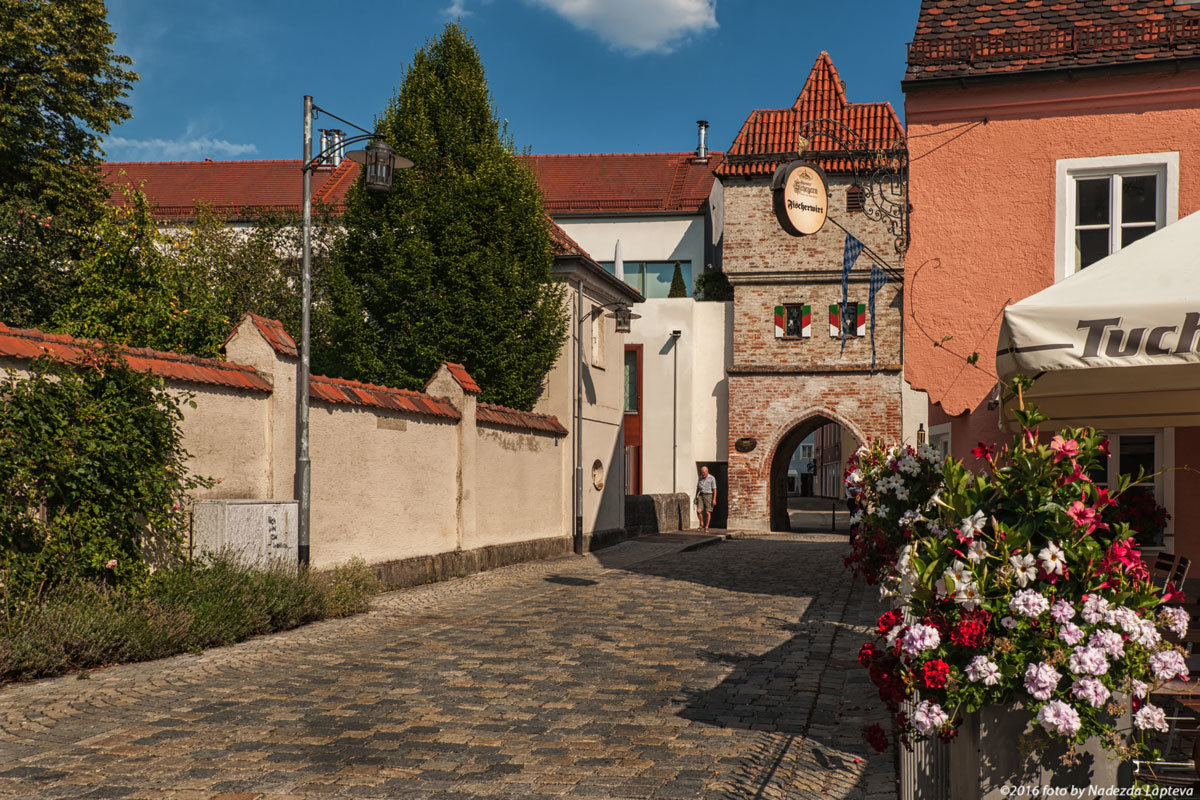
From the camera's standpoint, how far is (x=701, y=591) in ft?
48.1

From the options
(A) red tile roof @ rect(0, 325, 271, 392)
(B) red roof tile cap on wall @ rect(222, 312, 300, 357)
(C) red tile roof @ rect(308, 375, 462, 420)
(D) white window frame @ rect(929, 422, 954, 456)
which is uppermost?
(B) red roof tile cap on wall @ rect(222, 312, 300, 357)

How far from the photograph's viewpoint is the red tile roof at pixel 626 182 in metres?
40.7

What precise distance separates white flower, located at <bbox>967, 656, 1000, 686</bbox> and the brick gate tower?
28561 millimetres

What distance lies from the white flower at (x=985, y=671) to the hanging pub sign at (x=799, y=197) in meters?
7.85

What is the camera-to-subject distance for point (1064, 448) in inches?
167

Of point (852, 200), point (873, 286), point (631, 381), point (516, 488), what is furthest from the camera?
point (631, 381)

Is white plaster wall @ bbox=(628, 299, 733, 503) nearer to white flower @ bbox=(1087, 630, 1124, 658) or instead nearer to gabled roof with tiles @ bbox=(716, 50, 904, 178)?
gabled roof with tiles @ bbox=(716, 50, 904, 178)

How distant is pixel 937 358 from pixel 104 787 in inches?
373

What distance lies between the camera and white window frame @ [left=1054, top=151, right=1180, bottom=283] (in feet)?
36.5

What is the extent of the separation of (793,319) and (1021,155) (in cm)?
2095

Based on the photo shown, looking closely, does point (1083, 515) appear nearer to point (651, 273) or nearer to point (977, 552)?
point (977, 552)

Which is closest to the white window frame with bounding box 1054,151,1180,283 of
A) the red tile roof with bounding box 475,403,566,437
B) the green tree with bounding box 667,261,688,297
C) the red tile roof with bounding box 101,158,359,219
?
the red tile roof with bounding box 475,403,566,437

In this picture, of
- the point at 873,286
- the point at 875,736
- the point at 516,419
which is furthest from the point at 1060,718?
the point at 873,286

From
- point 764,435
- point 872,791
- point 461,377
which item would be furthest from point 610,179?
point 872,791
